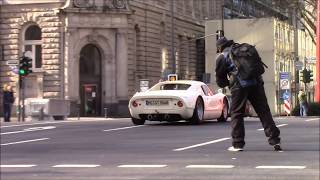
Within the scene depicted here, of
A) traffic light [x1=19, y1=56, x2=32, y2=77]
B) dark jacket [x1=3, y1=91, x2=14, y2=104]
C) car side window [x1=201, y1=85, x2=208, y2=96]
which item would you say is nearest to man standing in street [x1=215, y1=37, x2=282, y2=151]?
car side window [x1=201, y1=85, x2=208, y2=96]

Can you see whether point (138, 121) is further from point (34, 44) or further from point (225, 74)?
point (34, 44)

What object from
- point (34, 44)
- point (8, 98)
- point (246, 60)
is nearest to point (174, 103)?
point (246, 60)

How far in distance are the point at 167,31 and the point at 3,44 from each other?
556 inches

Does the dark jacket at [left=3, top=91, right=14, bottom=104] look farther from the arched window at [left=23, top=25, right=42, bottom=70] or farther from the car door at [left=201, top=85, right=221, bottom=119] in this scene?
Answer: the car door at [left=201, top=85, right=221, bottom=119]

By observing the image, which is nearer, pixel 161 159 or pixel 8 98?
pixel 161 159

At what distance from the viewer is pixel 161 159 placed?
9805mm

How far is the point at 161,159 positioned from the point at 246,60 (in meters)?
4.35

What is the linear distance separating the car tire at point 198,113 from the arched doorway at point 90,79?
2757 centimetres

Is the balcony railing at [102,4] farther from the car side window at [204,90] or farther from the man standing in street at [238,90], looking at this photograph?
the man standing in street at [238,90]

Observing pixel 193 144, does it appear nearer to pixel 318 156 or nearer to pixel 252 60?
pixel 318 156

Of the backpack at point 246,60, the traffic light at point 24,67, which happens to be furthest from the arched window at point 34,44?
the backpack at point 246,60

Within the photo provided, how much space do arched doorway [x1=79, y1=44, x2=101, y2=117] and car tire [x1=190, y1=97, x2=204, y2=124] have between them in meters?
27.6

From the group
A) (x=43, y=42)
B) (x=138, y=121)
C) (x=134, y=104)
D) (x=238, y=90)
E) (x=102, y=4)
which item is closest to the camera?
(x=238, y=90)

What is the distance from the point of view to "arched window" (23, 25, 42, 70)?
1823 inches
